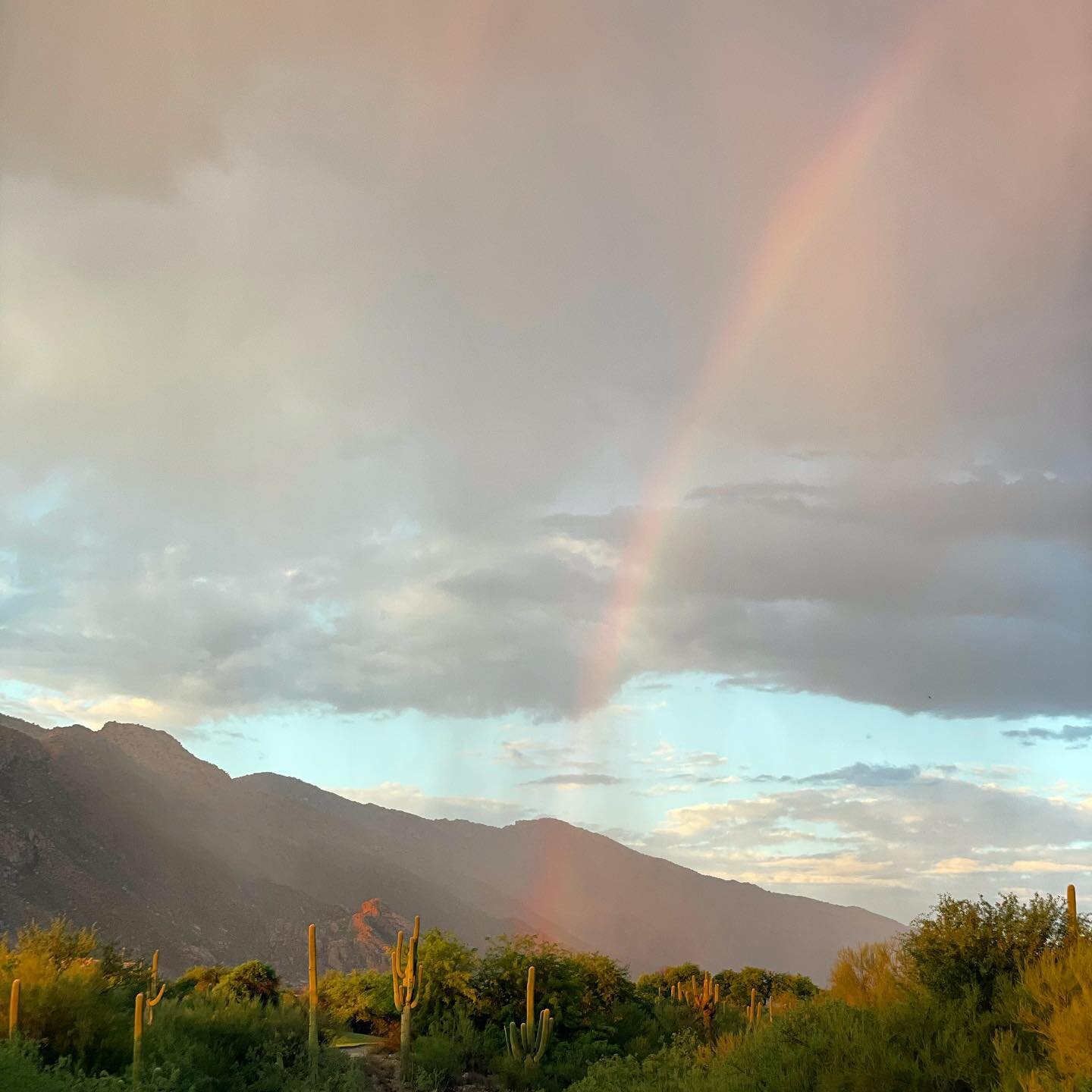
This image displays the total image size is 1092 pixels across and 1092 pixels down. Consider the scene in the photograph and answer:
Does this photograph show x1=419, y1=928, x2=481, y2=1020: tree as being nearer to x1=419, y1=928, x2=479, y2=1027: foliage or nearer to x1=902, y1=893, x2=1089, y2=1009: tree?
x1=419, y1=928, x2=479, y2=1027: foliage

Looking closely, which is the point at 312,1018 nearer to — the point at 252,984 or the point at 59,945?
the point at 59,945

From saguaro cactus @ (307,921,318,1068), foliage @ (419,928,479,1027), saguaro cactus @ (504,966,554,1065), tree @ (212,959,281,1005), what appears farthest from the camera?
tree @ (212,959,281,1005)

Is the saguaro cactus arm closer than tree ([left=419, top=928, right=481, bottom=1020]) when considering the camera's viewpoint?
Yes

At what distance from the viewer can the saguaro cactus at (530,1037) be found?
43.9m

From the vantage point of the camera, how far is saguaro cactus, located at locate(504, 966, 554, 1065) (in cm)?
4391

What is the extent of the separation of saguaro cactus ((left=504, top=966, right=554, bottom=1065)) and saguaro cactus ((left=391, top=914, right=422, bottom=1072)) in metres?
5.59

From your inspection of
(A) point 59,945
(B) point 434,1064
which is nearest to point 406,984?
(B) point 434,1064

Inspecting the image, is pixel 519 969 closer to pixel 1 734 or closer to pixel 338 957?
pixel 338 957

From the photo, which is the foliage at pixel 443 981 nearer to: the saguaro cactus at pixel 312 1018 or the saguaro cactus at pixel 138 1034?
the saguaro cactus at pixel 312 1018

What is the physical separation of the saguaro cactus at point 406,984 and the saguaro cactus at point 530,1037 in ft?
18.3

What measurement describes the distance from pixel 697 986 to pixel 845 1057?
53.2 metres

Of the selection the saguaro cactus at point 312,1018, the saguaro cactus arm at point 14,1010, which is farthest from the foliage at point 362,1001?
the saguaro cactus arm at point 14,1010

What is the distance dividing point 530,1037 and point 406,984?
30.0 feet

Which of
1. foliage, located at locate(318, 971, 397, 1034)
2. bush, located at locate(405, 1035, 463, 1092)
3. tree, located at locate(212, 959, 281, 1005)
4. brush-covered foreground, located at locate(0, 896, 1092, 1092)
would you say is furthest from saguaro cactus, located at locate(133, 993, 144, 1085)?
foliage, located at locate(318, 971, 397, 1034)
